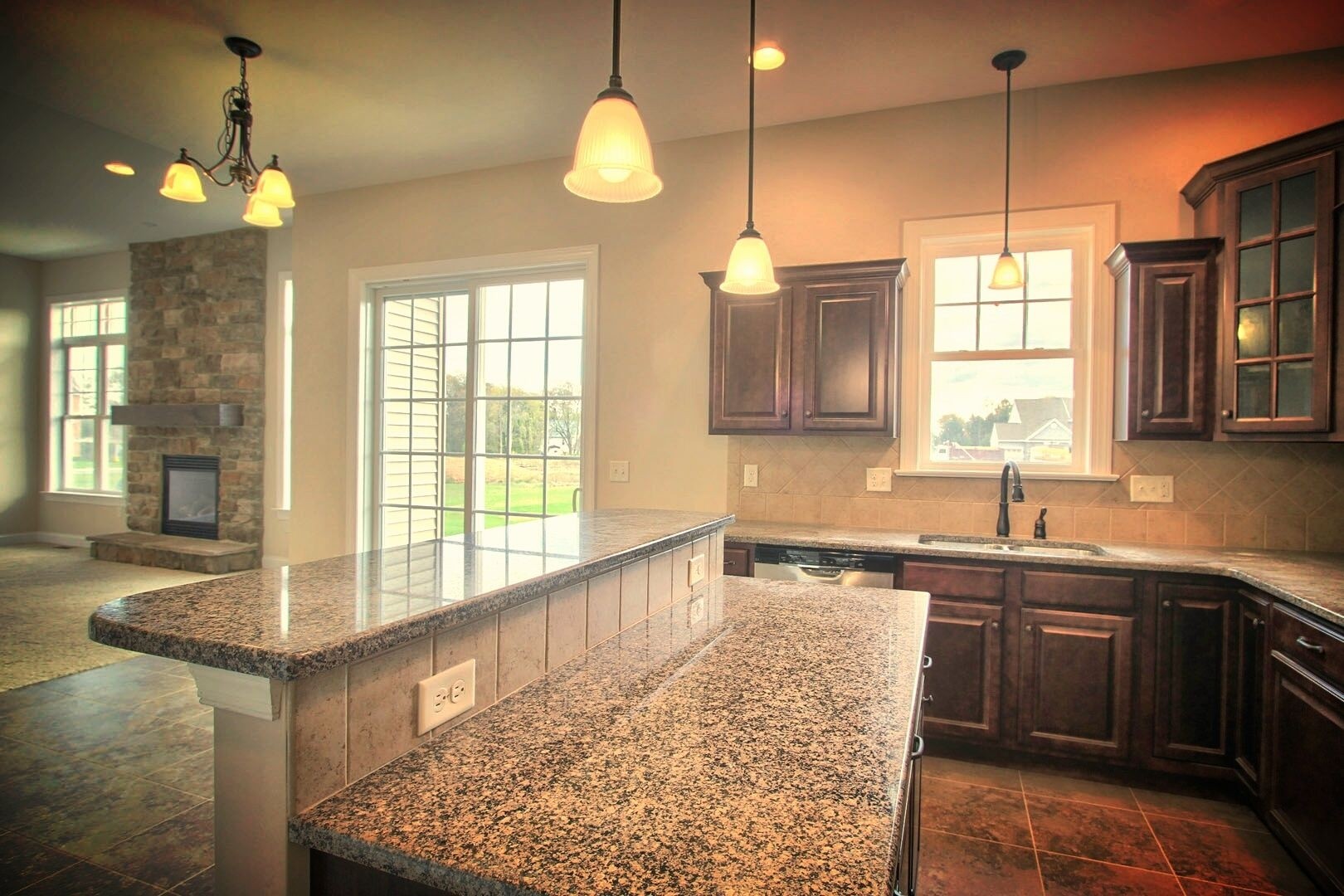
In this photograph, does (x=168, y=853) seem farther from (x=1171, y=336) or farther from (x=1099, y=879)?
(x=1171, y=336)

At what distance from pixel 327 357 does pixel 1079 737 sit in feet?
15.5

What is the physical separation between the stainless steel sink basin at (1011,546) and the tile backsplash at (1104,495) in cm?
9

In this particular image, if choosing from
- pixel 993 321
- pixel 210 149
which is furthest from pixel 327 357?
pixel 993 321

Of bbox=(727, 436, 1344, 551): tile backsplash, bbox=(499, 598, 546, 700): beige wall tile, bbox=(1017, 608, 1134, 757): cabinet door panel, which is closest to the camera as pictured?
bbox=(499, 598, 546, 700): beige wall tile

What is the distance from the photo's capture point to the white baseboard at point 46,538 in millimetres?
7414

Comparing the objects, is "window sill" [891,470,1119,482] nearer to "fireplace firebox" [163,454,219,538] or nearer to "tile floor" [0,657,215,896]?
"tile floor" [0,657,215,896]

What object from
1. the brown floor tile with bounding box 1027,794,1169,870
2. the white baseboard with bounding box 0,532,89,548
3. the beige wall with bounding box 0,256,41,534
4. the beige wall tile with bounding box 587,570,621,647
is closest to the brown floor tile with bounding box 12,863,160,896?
the beige wall tile with bounding box 587,570,621,647

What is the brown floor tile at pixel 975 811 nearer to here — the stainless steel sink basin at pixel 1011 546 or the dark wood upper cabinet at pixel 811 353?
the stainless steel sink basin at pixel 1011 546

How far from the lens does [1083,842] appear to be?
7.18 feet

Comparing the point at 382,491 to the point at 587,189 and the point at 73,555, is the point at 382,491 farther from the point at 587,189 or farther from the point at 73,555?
the point at 73,555

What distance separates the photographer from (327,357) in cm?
465

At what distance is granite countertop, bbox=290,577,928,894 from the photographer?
2.10ft

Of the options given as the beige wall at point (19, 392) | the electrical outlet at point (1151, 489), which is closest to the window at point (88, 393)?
the beige wall at point (19, 392)

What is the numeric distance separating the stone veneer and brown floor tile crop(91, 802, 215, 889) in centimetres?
438
